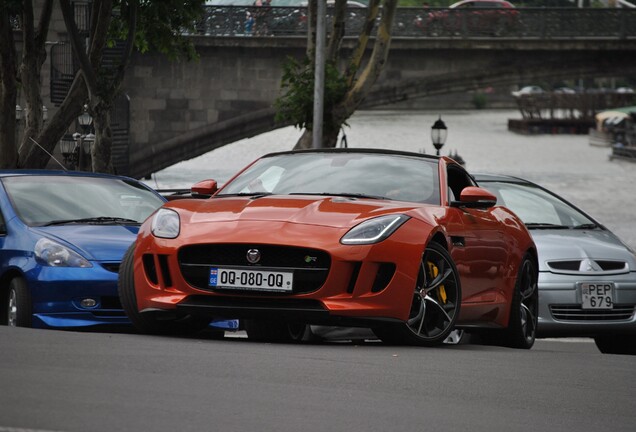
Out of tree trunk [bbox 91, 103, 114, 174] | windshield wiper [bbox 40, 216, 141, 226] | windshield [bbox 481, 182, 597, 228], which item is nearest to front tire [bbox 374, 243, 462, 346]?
windshield wiper [bbox 40, 216, 141, 226]

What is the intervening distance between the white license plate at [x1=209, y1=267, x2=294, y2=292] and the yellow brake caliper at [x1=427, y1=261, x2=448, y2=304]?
0.92 m

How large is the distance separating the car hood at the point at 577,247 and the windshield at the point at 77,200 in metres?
3.04

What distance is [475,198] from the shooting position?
9781mm

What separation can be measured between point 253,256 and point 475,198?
1.72 meters

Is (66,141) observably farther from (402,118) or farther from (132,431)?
(402,118)

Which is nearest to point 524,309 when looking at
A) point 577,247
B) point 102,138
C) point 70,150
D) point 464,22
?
point 577,247

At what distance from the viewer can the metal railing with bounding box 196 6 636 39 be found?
48.7m

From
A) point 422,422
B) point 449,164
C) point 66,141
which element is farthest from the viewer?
point 66,141

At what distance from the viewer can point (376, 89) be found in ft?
168

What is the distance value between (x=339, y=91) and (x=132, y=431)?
27.9 metres

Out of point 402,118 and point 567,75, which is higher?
point 567,75

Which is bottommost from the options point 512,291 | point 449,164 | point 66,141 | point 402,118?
point 402,118

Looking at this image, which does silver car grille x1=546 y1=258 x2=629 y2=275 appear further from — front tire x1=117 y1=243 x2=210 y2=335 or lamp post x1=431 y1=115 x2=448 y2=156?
lamp post x1=431 y1=115 x2=448 y2=156

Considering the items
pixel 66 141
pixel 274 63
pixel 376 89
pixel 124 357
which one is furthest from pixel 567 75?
pixel 124 357
